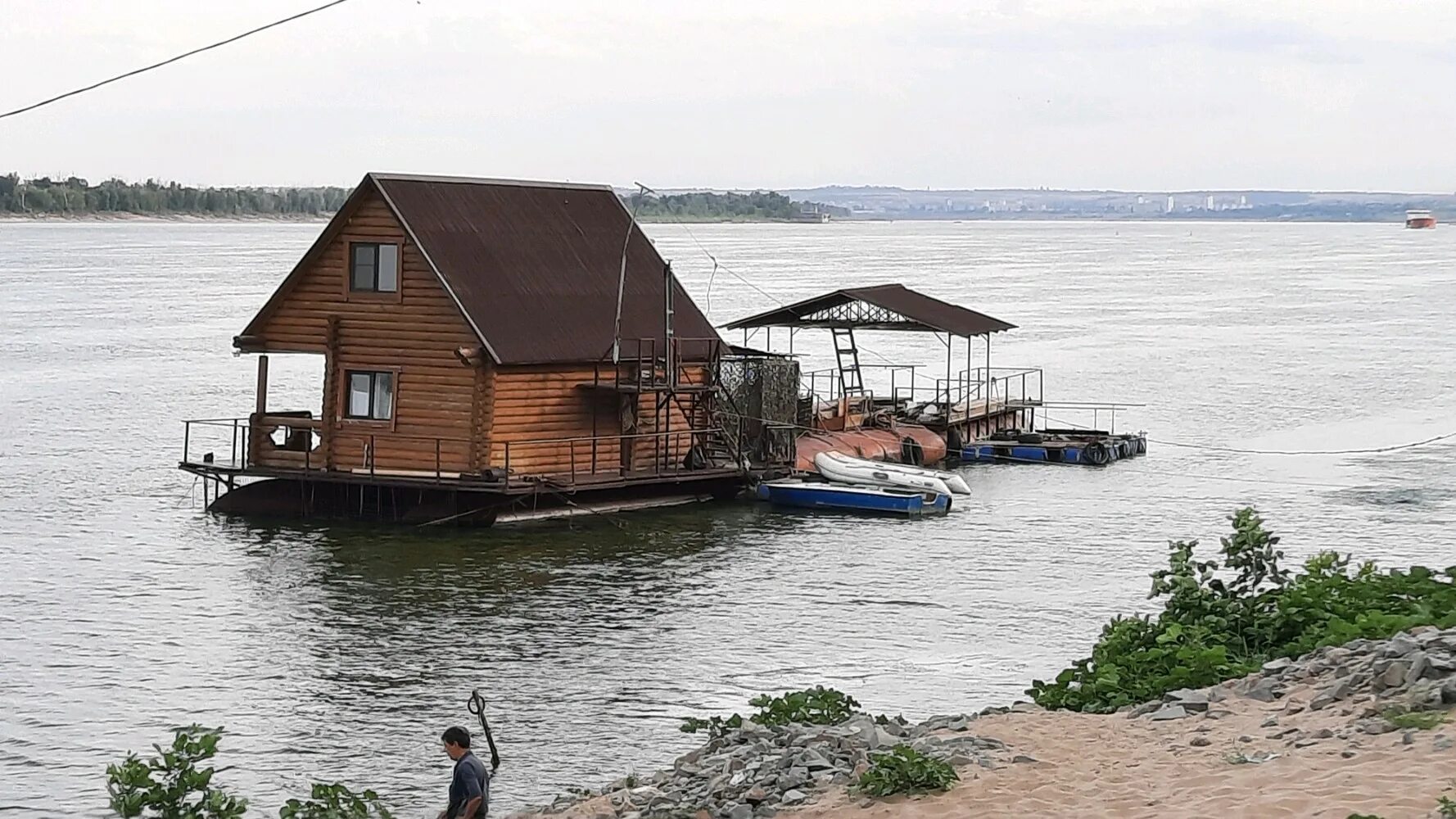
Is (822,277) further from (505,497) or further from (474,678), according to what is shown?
(474,678)

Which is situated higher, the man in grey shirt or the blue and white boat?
the blue and white boat

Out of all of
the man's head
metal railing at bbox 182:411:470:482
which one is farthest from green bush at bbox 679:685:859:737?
metal railing at bbox 182:411:470:482

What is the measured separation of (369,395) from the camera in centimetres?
3638

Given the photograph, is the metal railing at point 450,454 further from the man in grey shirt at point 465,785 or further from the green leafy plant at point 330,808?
the green leafy plant at point 330,808

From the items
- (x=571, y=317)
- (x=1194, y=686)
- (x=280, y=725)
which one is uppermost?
(x=571, y=317)

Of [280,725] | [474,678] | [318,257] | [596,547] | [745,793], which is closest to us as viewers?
[745,793]

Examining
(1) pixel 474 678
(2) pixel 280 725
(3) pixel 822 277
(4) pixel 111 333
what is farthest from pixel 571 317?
(3) pixel 822 277

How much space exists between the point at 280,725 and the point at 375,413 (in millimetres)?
14719

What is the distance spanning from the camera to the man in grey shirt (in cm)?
1526

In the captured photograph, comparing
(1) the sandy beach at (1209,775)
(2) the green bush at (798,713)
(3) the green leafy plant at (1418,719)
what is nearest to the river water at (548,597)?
(2) the green bush at (798,713)

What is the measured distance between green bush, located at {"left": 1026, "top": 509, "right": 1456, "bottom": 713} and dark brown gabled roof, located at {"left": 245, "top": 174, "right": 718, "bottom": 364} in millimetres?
17803

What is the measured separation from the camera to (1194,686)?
17250 mm

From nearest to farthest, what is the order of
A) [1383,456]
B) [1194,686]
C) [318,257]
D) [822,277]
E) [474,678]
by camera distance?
[1194,686] → [474,678] → [318,257] → [1383,456] → [822,277]

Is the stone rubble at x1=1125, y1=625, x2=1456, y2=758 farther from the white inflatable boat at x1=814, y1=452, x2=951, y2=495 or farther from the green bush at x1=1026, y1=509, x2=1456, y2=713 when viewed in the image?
the white inflatable boat at x1=814, y1=452, x2=951, y2=495
